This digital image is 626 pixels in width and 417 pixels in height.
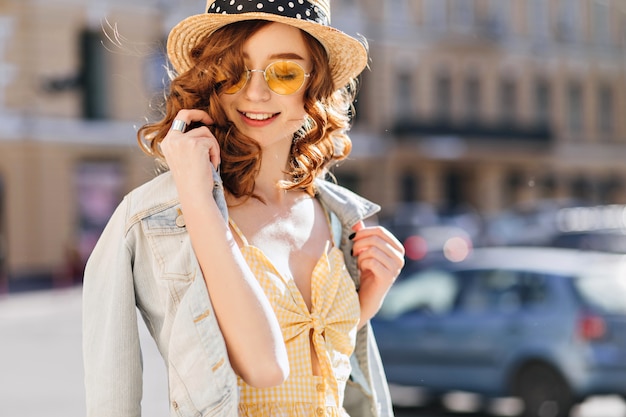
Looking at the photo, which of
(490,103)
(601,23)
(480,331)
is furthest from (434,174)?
(480,331)

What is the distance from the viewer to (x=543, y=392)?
833 centimetres

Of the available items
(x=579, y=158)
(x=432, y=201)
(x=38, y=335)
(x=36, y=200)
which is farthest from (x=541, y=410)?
(x=579, y=158)

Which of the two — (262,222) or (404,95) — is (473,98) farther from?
(262,222)

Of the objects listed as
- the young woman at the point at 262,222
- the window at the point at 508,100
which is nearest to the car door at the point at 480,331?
the young woman at the point at 262,222

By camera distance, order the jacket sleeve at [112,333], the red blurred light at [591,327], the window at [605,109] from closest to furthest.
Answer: the jacket sleeve at [112,333], the red blurred light at [591,327], the window at [605,109]

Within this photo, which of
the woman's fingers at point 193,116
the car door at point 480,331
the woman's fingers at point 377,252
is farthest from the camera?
the car door at point 480,331

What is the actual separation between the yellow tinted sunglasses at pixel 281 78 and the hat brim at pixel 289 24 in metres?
0.09

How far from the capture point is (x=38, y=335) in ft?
50.6

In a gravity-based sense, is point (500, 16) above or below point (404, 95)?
above

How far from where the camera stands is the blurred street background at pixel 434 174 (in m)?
8.52

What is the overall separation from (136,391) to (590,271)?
7.04m

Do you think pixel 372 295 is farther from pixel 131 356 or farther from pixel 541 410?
pixel 541 410

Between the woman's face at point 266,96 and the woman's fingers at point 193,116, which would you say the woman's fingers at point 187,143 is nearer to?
the woman's fingers at point 193,116

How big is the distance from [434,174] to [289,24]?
36.3m
